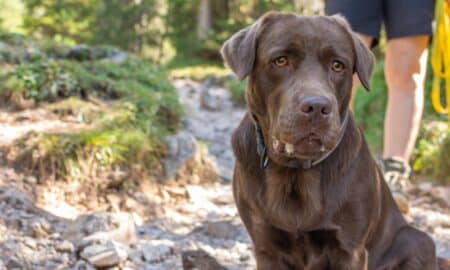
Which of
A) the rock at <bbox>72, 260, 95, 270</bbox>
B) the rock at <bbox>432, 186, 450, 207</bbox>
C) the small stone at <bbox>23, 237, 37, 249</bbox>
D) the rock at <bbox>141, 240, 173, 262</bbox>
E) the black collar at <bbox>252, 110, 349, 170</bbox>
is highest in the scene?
the black collar at <bbox>252, 110, 349, 170</bbox>

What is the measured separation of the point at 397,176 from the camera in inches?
192

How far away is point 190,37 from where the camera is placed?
1802 cm

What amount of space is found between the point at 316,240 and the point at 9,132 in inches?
127

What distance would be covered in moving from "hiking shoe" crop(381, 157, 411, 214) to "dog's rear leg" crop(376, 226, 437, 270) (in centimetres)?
155

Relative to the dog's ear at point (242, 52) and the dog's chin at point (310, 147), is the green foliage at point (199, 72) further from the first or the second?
the dog's chin at point (310, 147)

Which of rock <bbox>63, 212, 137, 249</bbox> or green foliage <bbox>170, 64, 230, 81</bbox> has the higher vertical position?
rock <bbox>63, 212, 137, 249</bbox>

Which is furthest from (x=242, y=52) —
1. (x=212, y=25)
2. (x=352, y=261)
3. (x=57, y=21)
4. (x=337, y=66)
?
(x=212, y=25)

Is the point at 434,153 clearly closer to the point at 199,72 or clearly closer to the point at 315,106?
the point at 315,106

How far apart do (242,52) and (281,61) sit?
19 centimetres

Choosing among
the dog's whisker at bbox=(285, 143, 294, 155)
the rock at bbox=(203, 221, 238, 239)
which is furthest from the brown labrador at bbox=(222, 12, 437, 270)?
the rock at bbox=(203, 221, 238, 239)

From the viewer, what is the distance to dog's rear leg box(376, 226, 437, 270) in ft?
10.6

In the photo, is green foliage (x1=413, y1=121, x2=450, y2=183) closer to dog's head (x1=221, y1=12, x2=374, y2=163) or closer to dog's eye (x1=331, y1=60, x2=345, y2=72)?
dog's head (x1=221, y1=12, x2=374, y2=163)

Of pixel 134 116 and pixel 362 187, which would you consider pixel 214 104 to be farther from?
pixel 362 187

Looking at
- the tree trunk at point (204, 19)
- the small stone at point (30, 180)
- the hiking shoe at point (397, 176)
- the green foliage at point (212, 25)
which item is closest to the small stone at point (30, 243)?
the small stone at point (30, 180)
